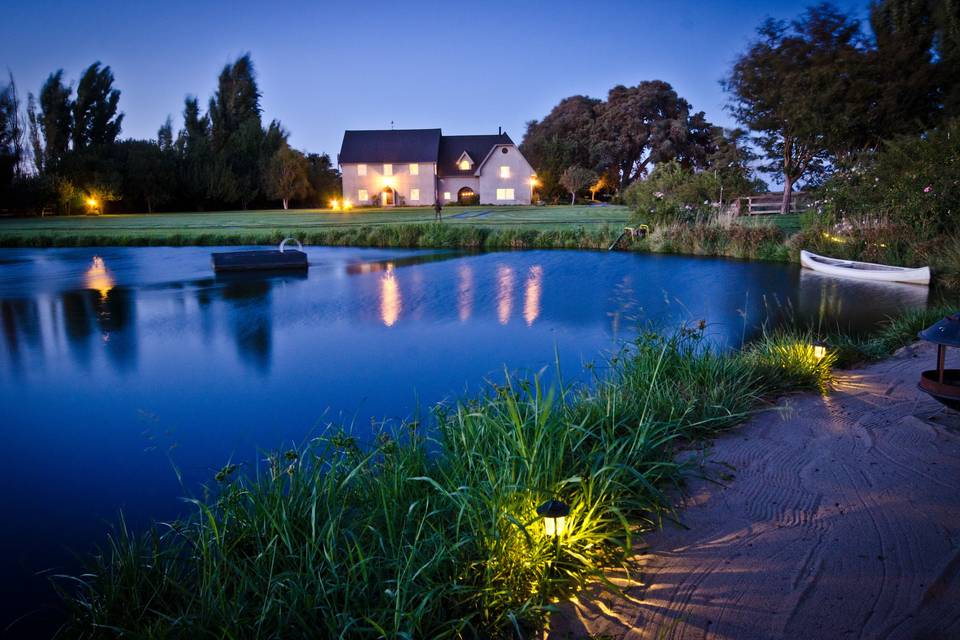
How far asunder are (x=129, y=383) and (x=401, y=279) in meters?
9.64

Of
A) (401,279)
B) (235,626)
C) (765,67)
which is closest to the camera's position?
(235,626)

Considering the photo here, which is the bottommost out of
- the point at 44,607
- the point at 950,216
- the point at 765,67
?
the point at 44,607

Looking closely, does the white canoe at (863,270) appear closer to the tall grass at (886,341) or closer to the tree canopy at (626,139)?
the tall grass at (886,341)

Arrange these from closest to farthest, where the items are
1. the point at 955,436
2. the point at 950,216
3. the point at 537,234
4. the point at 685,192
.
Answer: the point at 955,436
the point at 950,216
the point at 685,192
the point at 537,234

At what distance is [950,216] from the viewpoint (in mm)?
14500

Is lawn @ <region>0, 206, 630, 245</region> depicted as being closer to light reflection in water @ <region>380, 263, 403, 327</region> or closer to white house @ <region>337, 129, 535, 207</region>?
light reflection in water @ <region>380, 263, 403, 327</region>

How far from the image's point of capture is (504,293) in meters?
14.4

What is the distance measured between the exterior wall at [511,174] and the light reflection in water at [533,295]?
3446 cm

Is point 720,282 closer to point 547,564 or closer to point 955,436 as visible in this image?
point 955,436

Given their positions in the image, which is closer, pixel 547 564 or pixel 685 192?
pixel 547 564

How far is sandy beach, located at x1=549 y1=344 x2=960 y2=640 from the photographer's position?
2.66 m

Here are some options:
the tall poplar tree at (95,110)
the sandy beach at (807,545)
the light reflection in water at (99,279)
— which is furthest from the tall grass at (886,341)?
the tall poplar tree at (95,110)

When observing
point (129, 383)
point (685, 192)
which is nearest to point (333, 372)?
point (129, 383)

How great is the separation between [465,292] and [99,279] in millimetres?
10387
